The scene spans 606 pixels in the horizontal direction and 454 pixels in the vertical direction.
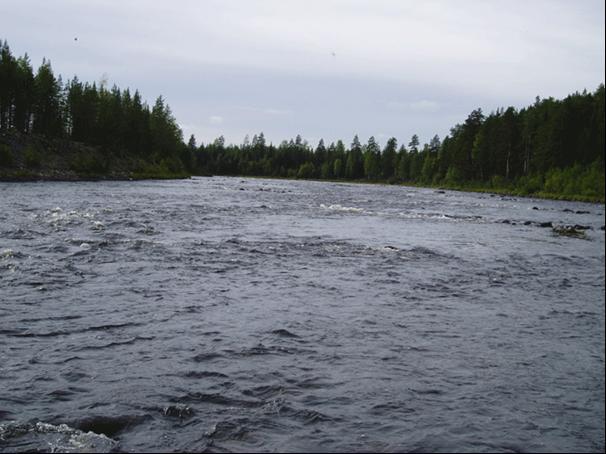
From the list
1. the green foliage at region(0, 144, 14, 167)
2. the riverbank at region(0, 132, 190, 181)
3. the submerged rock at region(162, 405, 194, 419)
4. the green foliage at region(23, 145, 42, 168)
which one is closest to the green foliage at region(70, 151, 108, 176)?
the riverbank at region(0, 132, 190, 181)

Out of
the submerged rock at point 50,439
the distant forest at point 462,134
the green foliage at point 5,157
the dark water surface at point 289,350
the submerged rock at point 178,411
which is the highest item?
the distant forest at point 462,134

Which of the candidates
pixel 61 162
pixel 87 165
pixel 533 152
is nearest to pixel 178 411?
pixel 87 165

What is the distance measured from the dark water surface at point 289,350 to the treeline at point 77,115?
277ft

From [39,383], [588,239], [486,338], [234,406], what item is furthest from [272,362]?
[588,239]

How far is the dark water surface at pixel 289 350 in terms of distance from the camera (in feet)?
22.3

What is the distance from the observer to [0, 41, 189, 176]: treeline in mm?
96438

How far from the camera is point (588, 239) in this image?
30891 millimetres

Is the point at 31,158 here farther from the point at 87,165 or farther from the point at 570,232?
the point at 570,232

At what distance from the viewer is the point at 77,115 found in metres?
109

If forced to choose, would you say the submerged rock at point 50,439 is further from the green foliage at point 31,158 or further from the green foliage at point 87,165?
the green foliage at point 87,165

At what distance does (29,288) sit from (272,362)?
7.75 m

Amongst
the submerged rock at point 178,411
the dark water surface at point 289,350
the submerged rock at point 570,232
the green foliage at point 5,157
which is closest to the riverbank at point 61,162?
the green foliage at point 5,157

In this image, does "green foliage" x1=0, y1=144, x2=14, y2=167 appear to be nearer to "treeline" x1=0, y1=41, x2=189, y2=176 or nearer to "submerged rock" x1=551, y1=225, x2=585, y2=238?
"treeline" x1=0, y1=41, x2=189, y2=176

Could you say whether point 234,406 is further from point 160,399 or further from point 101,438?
point 101,438
